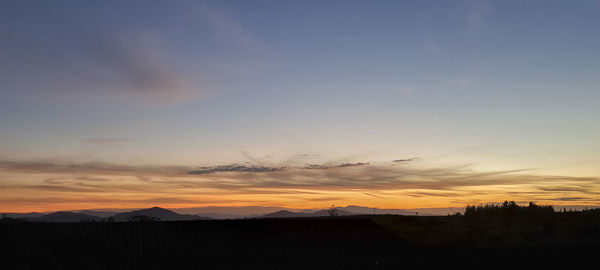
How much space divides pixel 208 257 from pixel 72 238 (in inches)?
410

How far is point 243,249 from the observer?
4034 centimetres

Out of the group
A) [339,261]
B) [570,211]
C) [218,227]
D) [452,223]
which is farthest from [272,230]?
[570,211]

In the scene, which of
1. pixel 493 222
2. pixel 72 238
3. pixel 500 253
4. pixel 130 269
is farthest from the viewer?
pixel 493 222

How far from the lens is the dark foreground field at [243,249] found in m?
33.8

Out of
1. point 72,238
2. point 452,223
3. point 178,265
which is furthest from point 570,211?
point 72,238

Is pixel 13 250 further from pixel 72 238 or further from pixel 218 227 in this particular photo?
pixel 218 227

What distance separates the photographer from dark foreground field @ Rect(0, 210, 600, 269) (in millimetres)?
33812

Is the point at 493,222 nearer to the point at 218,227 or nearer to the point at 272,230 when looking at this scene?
the point at 272,230

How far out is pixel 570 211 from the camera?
7556cm

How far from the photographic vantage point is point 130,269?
1291 inches

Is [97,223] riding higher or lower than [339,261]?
higher

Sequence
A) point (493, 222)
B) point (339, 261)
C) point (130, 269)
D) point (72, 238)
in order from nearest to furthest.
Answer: point (130, 269) → point (72, 238) → point (339, 261) → point (493, 222)

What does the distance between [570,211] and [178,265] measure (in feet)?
217

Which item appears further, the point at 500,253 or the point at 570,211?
the point at 570,211
